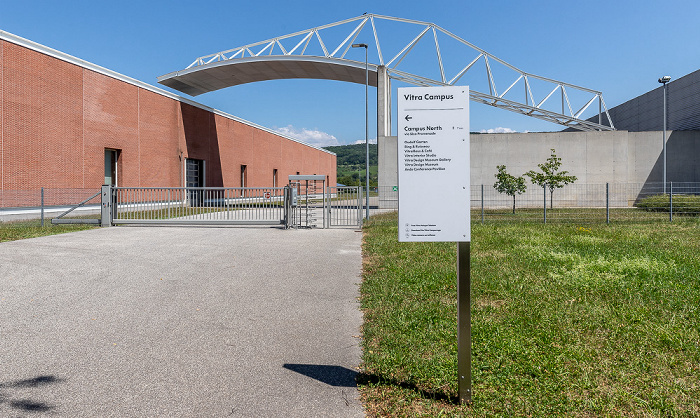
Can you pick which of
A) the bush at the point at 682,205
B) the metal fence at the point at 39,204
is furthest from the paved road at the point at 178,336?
the bush at the point at 682,205

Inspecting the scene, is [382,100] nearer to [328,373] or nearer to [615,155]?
[615,155]

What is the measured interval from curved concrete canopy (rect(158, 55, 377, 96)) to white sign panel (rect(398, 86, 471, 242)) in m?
29.7

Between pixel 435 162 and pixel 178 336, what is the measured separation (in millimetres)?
3473

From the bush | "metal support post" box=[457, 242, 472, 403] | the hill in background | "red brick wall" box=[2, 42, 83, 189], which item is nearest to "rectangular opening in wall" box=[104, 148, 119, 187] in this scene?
"red brick wall" box=[2, 42, 83, 189]

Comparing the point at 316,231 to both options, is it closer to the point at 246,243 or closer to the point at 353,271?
the point at 246,243

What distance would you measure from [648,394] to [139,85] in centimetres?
3101

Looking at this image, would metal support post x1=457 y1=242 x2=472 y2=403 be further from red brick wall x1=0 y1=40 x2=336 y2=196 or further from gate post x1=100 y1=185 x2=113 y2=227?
red brick wall x1=0 y1=40 x2=336 y2=196

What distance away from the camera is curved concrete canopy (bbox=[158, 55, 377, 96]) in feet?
108

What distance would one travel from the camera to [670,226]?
55.7 ft

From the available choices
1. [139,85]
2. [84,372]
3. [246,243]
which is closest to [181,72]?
[139,85]

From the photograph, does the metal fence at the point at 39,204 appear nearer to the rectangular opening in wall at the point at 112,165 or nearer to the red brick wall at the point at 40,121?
the red brick wall at the point at 40,121

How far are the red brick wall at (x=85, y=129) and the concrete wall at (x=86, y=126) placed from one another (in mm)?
46

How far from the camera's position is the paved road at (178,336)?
11.3 ft

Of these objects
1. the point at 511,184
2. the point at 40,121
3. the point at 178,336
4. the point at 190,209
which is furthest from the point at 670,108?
→ the point at 40,121
